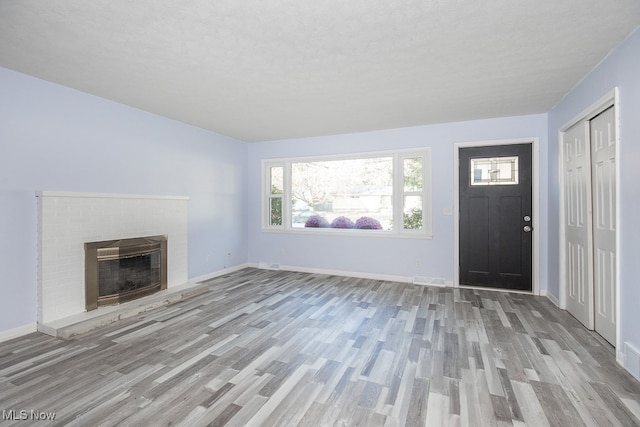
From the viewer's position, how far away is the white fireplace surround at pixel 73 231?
3172 mm

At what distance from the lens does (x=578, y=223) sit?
11.1 ft

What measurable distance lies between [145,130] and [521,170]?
5.54 meters

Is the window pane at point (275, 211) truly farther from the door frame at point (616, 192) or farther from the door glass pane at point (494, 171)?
the door frame at point (616, 192)

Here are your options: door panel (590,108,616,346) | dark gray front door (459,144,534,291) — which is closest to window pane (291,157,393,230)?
dark gray front door (459,144,534,291)

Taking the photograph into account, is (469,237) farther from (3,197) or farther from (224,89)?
(3,197)

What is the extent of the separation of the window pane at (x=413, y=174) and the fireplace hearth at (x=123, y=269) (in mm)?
4010

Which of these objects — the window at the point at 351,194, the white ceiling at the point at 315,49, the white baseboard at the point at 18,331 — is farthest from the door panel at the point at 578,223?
the white baseboard at the point at 18,331

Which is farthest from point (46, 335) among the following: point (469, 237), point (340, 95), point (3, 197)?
point (469, 237)

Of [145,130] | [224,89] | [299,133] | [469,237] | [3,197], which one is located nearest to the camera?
[3,197]

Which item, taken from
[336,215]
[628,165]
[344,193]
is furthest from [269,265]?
[628,165]

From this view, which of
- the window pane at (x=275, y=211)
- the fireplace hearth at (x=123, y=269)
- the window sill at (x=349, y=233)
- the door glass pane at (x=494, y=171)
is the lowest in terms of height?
the fireplace hearth at (x=123, y=269)

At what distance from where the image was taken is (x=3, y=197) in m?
2.92

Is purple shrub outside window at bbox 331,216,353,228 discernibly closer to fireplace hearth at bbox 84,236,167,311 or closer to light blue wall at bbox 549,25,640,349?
fireplace hearth at bbox 84,236,167,311

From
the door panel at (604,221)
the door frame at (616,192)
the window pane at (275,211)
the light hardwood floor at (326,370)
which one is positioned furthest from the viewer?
the window pane at (275,211)
